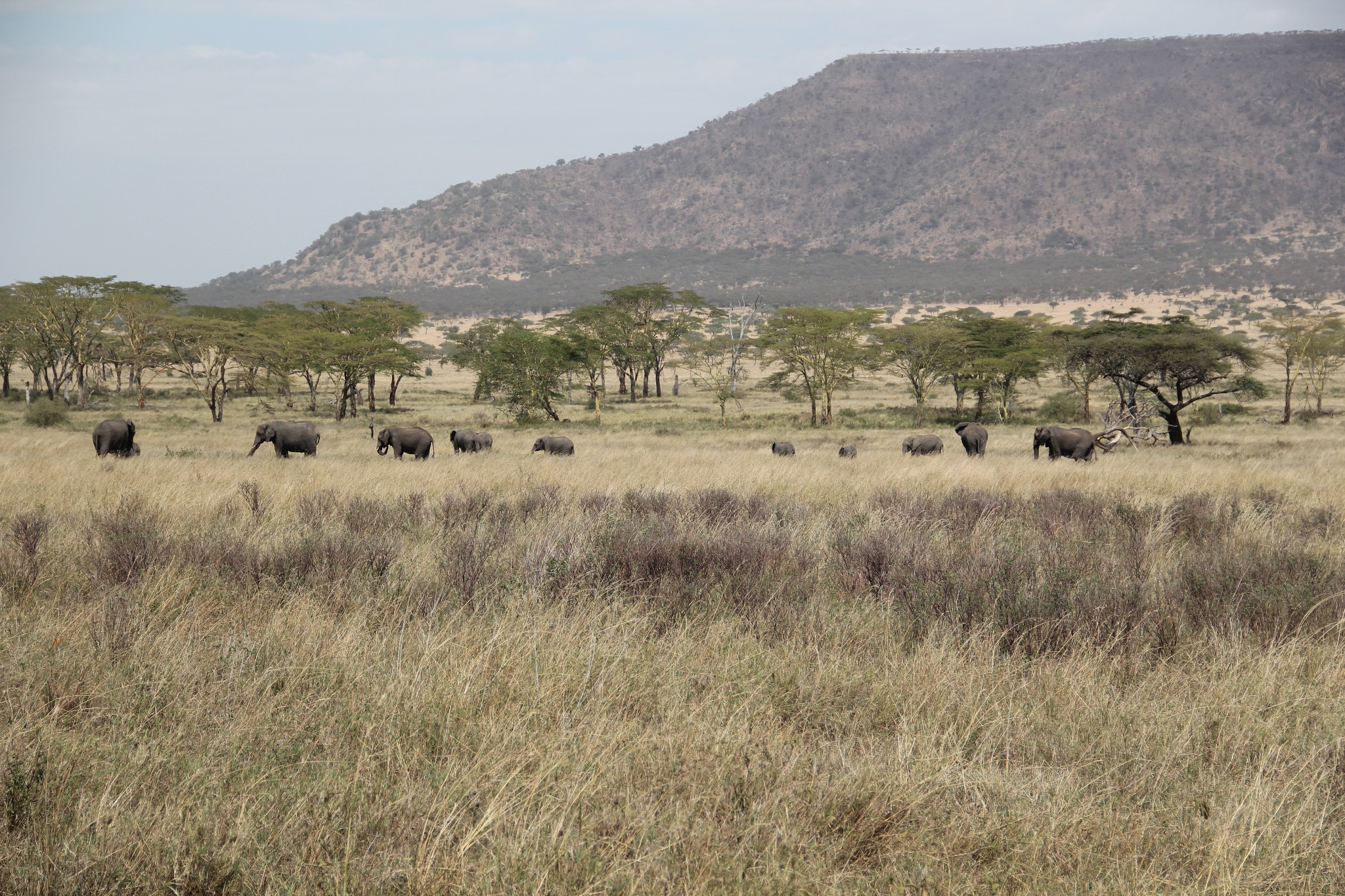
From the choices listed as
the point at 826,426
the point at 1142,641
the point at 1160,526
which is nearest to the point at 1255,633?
the point at 1142,641

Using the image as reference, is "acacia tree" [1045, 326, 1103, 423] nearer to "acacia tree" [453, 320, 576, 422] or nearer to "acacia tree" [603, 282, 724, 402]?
"acacia tree" [453, 320, 576, 422]

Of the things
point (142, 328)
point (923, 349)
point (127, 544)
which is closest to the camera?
point (127, 544)

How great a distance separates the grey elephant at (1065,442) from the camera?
65.5ft

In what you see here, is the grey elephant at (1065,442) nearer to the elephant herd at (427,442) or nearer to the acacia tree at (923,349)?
the elephant herd at (427,442)

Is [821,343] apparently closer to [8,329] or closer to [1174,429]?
[1174,429]

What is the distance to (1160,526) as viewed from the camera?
696 cm

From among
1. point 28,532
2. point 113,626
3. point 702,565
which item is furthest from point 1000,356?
point 113,626

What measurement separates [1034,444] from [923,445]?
3.05 metres

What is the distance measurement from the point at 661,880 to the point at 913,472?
12011 mm

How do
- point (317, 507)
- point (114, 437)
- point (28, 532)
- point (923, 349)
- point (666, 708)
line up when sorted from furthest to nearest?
point (923, 349), point (114, 437), point (317, 507), point (28, 532), point (666, 708)

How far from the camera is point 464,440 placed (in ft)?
74.9

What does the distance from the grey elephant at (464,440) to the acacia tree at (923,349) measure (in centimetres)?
2376

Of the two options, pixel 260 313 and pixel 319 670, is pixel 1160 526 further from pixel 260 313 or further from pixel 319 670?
pixel 260 313

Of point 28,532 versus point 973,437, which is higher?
point 28,532
